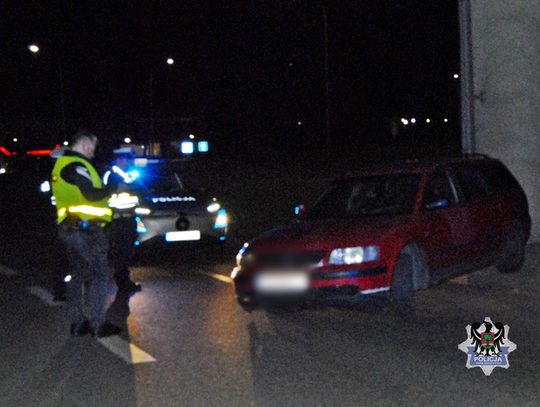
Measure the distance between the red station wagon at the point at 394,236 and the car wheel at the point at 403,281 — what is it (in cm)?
1

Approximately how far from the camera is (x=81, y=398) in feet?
22.0

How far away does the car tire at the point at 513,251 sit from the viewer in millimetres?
11328

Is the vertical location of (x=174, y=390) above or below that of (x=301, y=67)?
below

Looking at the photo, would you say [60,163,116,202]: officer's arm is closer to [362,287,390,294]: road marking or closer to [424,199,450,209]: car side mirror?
[362,287,390,294]: road marking

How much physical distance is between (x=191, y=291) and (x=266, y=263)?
8.49 ft

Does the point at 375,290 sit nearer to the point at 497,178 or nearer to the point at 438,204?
the point at 438,204

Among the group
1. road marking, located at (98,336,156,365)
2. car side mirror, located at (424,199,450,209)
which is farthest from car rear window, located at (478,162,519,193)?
road marking, located at (98,336,156,365)

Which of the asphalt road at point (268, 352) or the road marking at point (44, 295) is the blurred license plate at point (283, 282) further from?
the road marking at point (44, 295)

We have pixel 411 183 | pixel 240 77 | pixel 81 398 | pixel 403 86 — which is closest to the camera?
pixel 81 398

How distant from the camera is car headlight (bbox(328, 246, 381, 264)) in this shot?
890cm

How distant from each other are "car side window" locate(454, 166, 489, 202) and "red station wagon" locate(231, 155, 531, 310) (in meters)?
0.01

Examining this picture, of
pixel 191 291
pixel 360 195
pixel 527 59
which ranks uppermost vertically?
pixel 527 59

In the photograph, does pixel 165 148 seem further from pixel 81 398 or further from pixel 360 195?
pixel 81 398

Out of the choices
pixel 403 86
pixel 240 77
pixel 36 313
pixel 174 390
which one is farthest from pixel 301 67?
pixel 174 390
